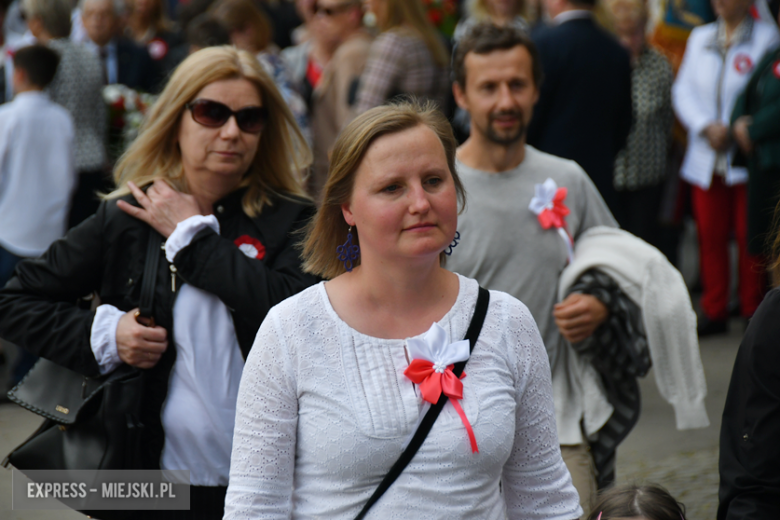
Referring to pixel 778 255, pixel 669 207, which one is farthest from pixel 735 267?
pixel 778 255

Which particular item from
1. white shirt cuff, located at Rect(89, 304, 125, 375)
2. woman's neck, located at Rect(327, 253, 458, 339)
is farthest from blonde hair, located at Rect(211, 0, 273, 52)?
woman's neck, located at Rect(327, 253, 458, 339)

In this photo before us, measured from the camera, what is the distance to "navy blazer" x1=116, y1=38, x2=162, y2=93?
7711 millimetres

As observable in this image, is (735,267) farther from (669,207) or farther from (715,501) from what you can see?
(715,501)

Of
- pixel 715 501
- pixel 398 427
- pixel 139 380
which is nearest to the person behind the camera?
pixel 398 427

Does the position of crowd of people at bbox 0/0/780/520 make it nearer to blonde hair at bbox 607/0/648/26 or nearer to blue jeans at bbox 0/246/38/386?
blue jeans at bbox 0/246/38/386

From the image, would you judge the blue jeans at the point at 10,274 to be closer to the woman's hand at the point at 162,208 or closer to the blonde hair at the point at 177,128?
the blonde hair at the point at 177,128

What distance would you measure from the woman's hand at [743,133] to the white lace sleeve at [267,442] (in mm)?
5255

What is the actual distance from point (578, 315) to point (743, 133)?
3.83 metres

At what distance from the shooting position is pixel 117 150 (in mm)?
7426

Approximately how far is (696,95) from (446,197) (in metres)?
5.67

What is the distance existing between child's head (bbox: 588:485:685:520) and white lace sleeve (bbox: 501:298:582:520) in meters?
0.18

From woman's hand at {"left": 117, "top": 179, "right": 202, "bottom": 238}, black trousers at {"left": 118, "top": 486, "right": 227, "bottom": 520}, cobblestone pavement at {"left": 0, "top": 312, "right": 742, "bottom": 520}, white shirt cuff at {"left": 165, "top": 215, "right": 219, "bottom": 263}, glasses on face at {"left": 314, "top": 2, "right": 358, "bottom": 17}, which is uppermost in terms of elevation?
glasses on face at {"left": 314, "top": 2, "right": 358, "bottom": 17}

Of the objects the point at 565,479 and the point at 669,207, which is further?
the point at 669,207

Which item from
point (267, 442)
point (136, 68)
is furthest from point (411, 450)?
point (136, 68)
